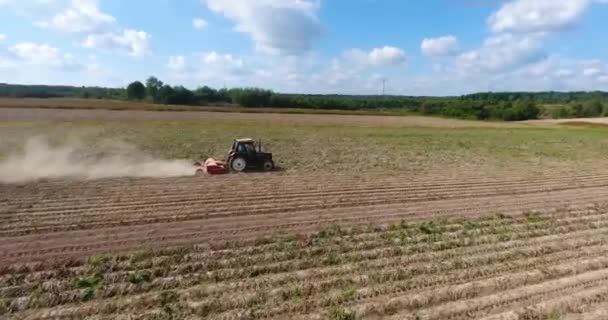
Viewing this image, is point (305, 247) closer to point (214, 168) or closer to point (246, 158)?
point (214, 168)

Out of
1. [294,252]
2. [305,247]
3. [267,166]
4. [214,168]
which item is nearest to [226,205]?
[305,247]

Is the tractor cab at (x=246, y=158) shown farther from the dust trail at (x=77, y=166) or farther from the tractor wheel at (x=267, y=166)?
the dust trail at (x=77, y=166)

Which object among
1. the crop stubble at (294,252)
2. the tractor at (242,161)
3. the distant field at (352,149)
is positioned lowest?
the crop stubble at (294,252)

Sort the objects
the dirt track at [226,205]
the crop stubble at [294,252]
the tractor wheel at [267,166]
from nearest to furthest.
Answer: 1. the crop stubble at [294,252]
2. the dirt track at [226,205]
3. the tractor wheel at [267,166]

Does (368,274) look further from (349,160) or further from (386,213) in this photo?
(349,160)

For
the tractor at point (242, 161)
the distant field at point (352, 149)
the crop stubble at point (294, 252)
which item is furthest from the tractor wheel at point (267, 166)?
the crop stubble at point (294, 252)
